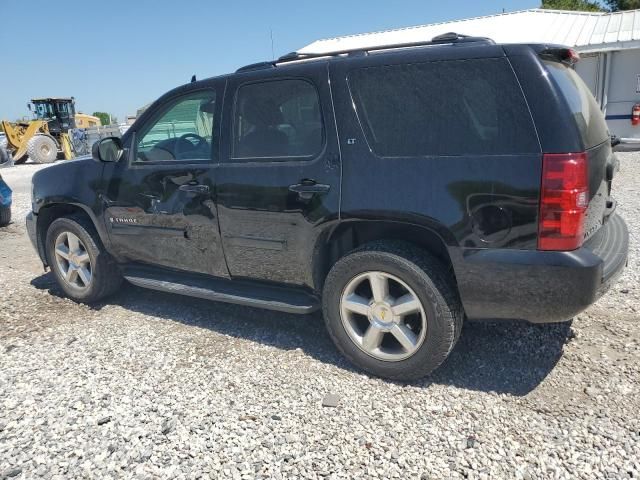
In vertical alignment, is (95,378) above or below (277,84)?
below

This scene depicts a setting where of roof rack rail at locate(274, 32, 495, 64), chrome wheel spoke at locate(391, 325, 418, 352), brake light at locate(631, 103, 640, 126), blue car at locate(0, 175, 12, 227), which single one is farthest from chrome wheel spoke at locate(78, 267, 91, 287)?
brake light at locate(631, 103, 640, 126)

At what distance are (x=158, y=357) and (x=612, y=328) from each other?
324cm

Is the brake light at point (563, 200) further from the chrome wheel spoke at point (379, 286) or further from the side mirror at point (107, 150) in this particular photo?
the side mirror at point (107, 150)

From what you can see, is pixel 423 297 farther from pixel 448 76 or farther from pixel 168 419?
pixel 168 419

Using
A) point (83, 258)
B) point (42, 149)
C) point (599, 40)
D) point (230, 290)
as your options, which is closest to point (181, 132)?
point (230, 290)

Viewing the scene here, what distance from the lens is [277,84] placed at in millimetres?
3326

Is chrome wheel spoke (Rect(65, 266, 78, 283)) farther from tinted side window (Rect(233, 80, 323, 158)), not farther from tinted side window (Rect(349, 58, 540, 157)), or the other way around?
tinted side window (Rect(349, 58, 540, 157))

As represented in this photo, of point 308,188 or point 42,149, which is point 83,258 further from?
point 42,149

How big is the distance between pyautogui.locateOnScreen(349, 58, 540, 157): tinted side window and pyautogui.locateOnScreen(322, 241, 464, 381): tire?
630mm

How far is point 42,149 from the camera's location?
2244 cm

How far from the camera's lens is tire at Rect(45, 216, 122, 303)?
4.38 meters

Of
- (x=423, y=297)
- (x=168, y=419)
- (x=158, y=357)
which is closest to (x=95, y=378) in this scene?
(x=158, y=357)

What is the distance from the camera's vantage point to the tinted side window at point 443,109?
2549 millimetres

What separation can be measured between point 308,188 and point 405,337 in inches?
42.8
